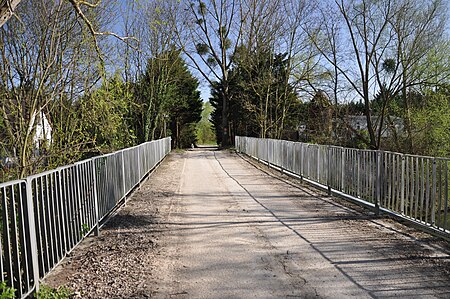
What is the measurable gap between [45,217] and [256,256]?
2.59m

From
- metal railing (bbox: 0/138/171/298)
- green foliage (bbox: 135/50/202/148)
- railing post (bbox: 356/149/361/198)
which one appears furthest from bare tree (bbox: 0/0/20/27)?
green foliage (bbox: 135/50/202/148)

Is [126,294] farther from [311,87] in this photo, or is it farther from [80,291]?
[311,87]

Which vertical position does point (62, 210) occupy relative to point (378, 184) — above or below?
above

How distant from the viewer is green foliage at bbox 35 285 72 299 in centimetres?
369

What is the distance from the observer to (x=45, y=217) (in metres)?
4.07

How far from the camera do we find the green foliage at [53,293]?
3691mm

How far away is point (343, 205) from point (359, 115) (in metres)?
24.2

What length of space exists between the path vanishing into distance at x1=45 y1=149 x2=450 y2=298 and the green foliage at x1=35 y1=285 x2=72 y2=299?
14 centimetres

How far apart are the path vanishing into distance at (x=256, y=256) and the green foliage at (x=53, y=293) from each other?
0.14 metres

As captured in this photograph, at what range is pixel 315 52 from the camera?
25.1 metres

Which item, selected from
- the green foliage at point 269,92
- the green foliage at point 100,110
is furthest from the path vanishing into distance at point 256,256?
the green foliage at point 269,92

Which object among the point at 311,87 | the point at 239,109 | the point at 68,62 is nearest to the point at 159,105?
the point at 311,87

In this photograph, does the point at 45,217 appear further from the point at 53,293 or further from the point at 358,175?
the point at 358,175

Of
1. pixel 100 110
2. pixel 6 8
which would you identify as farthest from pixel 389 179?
pixel 6 8
